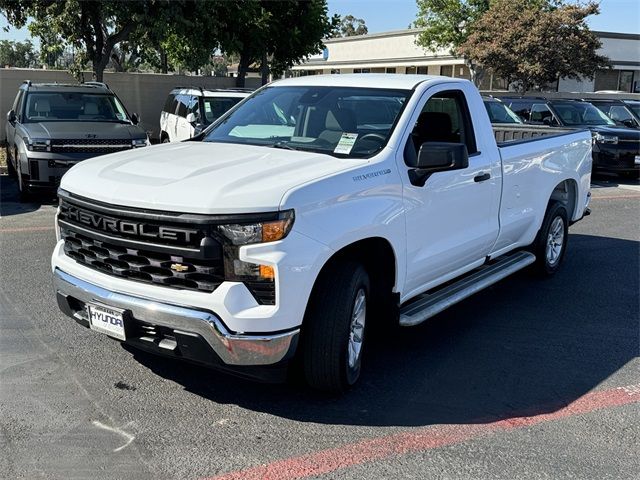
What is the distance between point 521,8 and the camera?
29.1 m

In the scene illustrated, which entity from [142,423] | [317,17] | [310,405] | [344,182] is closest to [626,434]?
[310,405]

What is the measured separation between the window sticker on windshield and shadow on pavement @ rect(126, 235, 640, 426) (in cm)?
153

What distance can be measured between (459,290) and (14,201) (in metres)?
8.07

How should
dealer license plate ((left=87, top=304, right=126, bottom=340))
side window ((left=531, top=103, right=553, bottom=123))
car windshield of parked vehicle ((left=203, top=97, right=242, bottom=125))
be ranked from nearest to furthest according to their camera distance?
dealer license plate ((left=87, top=304, right=126, bottom=340)) → car windshield of parked vehicle ((left=203, top=97, right=242, bottom=125)) → side window ((left=531, top=103, right=553, bottom=123))

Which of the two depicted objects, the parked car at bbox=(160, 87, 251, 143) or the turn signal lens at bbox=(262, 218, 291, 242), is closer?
the turn signal lens at bbox=(262, 218, 291, 242)

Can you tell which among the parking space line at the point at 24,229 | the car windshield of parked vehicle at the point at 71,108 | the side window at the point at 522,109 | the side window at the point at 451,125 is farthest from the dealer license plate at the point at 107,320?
the side window at the point at 522,109

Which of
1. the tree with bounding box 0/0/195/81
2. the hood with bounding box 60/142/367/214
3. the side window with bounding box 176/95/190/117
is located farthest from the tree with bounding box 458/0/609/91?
the hood with bounding box 60/142/367/214

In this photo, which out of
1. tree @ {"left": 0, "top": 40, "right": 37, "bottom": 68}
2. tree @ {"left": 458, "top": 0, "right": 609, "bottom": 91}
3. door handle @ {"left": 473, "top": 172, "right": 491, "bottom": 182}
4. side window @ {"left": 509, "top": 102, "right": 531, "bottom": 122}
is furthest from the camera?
tree @ {"left": 0, "top": 40, "right": 37, "bottom": 68}

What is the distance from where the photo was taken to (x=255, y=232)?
355 cm

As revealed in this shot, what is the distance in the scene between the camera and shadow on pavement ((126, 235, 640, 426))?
4129mm

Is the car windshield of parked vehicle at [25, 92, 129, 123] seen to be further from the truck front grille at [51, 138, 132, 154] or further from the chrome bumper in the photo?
the chrome bumper

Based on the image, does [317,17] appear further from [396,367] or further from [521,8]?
[396,367]

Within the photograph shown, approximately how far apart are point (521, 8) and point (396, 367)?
27966 mm

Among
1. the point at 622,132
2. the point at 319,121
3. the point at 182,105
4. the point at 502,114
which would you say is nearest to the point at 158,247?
the point at 319,121
